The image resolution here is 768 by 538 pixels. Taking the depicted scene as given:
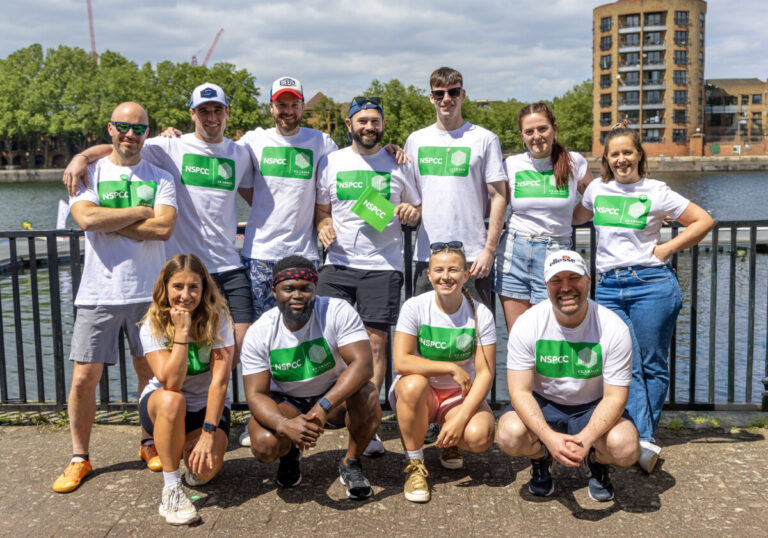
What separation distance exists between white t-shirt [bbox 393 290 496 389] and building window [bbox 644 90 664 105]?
3888 inches

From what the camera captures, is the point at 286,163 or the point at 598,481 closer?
the point at 598,481

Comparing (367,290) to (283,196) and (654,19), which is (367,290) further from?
(654,19)

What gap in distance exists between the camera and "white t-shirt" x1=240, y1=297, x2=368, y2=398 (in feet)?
14.3

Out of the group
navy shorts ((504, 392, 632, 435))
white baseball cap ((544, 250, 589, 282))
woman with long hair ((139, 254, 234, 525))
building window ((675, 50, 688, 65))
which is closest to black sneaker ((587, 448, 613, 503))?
navy shorts ((504, 392, 632, 435))

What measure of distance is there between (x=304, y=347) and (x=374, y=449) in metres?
0.97

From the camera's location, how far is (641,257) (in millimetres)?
4664

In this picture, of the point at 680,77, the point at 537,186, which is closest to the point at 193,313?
the point at 537,186

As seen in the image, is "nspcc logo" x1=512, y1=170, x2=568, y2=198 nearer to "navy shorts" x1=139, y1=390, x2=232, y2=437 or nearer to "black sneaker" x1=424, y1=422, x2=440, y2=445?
"black sneaker" x1=424, y1=422, x2=440, y2=445

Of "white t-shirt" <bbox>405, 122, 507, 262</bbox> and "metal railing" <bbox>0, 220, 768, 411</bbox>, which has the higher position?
"white t-shirt" <bbox>405, 122, 507, 262</bbox>

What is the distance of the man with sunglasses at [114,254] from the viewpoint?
4613 mm

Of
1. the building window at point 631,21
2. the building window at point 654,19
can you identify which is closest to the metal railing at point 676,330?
the building window at point 631,21

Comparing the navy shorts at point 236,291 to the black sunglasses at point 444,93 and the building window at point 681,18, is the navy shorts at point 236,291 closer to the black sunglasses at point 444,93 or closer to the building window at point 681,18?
the black sunglasses at point 444,93

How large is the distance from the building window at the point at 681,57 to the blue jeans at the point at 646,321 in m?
99.8

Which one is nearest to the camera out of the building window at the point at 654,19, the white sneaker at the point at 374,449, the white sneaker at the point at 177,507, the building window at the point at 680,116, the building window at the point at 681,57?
the white sneaker at the point at 177,507
